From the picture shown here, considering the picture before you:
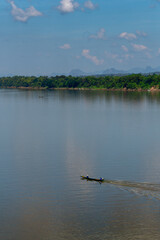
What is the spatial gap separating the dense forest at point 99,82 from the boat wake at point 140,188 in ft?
372

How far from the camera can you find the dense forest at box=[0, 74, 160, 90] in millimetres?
130375

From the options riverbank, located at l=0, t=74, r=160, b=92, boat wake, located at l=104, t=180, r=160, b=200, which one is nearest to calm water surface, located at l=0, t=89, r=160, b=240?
boat wake, located at l=104, t=180, r=160, b=200

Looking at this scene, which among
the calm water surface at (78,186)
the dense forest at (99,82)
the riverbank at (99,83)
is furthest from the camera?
the dense forest at (99,82)

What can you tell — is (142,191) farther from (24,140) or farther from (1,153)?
(24,140)

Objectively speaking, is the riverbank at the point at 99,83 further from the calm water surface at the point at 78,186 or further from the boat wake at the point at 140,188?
the boat wake at the point at 140,188

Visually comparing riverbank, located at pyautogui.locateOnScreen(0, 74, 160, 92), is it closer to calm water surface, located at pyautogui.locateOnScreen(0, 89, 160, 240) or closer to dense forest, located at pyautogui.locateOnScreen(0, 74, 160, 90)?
dense forest, located at pyautogui.locateOnScreen(0, 74, 160, 90)

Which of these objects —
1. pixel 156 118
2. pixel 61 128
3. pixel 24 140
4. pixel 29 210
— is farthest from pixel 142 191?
pixel 156 118

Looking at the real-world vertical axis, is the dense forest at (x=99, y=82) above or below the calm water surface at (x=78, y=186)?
above

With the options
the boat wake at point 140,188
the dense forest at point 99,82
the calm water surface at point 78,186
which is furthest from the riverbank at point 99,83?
the boat wake at point 140,188

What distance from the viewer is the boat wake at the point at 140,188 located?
15516mm

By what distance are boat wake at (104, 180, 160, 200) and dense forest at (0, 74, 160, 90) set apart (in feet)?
372

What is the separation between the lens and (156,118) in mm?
45094

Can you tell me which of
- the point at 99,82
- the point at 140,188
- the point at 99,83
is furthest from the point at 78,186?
the point at 99,82

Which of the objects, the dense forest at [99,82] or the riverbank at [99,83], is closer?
the riverbank at [99,83]
